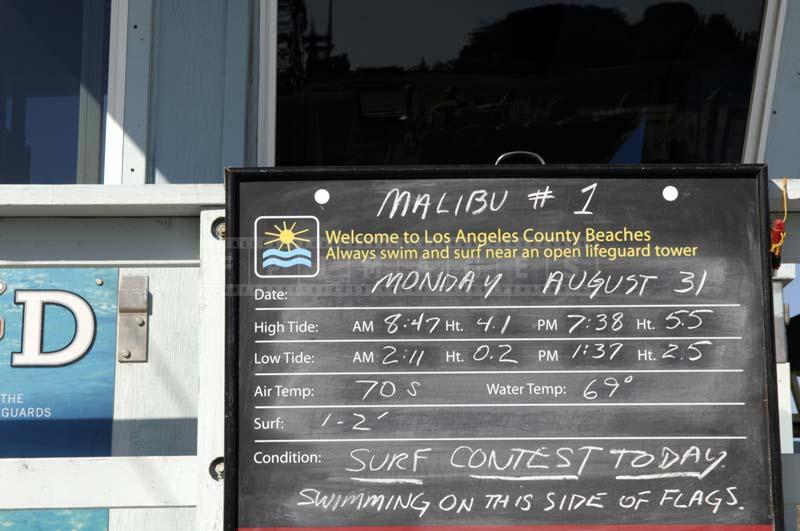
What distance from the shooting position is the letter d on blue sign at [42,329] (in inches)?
134

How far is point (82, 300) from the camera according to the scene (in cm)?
345

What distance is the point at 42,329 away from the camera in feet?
11.2

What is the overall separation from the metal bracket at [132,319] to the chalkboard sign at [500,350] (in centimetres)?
83

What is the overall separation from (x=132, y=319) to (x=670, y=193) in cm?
182

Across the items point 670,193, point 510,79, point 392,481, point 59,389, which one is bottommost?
point 392,481

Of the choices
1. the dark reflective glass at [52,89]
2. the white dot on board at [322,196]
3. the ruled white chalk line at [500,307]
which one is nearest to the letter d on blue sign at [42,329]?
the dark reflective glass at [52,89]

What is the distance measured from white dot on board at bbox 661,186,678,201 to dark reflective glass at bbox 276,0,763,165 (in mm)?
1133

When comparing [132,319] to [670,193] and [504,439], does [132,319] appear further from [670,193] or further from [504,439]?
[670,193]

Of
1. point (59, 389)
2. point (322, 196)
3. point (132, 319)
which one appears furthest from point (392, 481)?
point (59, 389)

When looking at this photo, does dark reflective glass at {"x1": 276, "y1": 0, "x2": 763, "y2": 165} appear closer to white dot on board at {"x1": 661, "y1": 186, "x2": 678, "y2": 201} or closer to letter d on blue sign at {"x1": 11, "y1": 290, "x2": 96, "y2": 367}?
letter d on blue sign at {"x1": 11, "y1": 290, "x2": 96, "y2": 367}

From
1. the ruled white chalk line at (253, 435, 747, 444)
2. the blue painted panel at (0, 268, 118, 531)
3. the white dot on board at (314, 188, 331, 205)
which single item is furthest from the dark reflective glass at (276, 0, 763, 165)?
the ruled white chalk line at (253, 435, 747, 444)

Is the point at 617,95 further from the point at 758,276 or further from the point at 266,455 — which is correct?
the point at 266,455

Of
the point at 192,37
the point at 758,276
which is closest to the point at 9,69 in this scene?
the point at 192,37

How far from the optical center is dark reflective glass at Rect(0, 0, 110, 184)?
3.89 metres
